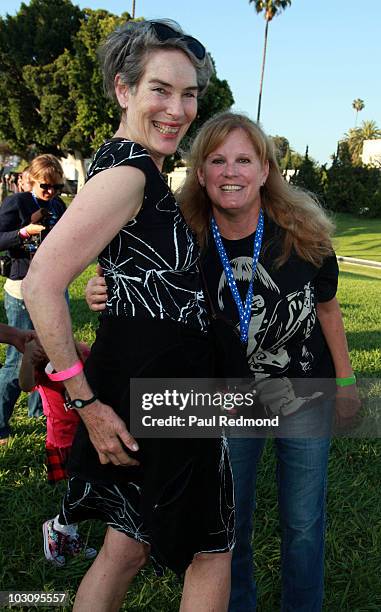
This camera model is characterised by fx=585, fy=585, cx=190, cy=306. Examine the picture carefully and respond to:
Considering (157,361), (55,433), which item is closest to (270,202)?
(157,361)

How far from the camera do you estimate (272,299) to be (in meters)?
2.21

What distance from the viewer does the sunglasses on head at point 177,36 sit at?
5.67ft

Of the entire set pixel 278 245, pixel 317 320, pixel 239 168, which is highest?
pixel 239 168

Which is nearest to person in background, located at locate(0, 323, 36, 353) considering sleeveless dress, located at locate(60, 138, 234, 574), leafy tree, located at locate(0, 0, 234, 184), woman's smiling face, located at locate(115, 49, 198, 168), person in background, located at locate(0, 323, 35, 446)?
person in background, located at locate(0, 323, 35, 446)

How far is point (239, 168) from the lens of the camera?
7.25ft

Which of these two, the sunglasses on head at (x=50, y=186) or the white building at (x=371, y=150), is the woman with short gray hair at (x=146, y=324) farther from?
the white building at (x=371, y=150)

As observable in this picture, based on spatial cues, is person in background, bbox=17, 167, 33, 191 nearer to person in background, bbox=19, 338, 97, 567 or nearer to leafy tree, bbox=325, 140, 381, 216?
person in background, bbox=19, 338, 97, 567

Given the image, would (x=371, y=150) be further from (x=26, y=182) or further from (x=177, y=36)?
(x=177, y=36)

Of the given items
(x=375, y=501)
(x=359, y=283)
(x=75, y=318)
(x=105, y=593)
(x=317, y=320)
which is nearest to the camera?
(x=105, y=593)

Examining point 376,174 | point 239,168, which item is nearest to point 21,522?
point 239,168

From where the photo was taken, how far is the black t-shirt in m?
2.21

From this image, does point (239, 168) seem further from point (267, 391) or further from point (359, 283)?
point (359, 283)

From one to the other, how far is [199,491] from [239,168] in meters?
1.18

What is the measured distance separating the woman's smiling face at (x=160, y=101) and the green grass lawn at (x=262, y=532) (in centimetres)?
201
